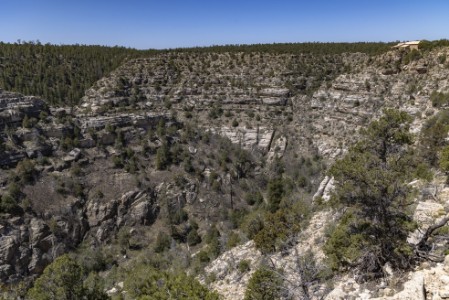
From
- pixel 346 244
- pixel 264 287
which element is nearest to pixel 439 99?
pixel 346 244

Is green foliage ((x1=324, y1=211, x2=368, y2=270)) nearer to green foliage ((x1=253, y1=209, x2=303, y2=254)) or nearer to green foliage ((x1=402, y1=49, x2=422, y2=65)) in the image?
green foliage ((x1=253, y1=209, x2=303, y2=254))

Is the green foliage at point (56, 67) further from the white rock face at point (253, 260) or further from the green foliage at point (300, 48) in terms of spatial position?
the white rock face at point (253, 260)

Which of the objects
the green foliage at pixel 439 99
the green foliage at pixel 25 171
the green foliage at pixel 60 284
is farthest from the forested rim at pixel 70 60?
the green foliage at pixel 60 284

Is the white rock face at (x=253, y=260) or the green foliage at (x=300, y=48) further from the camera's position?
the green foliage at (x=300, y=48)

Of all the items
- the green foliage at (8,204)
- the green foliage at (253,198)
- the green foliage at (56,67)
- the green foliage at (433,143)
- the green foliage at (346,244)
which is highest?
the green foliage at (56,67)

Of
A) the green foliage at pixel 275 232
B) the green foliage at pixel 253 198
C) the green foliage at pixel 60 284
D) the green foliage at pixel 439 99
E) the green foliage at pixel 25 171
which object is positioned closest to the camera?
the green foliage at pixel 60 284

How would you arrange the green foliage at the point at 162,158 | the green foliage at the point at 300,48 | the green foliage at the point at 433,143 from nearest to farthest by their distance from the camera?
the green foliage at the point at 433,143
the green foliage at the point at 162,158
the green foliage at the point at 300,48

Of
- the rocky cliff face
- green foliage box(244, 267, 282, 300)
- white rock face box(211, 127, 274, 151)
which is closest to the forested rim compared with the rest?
the rocky cliff face

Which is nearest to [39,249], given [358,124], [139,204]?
[139,204]
